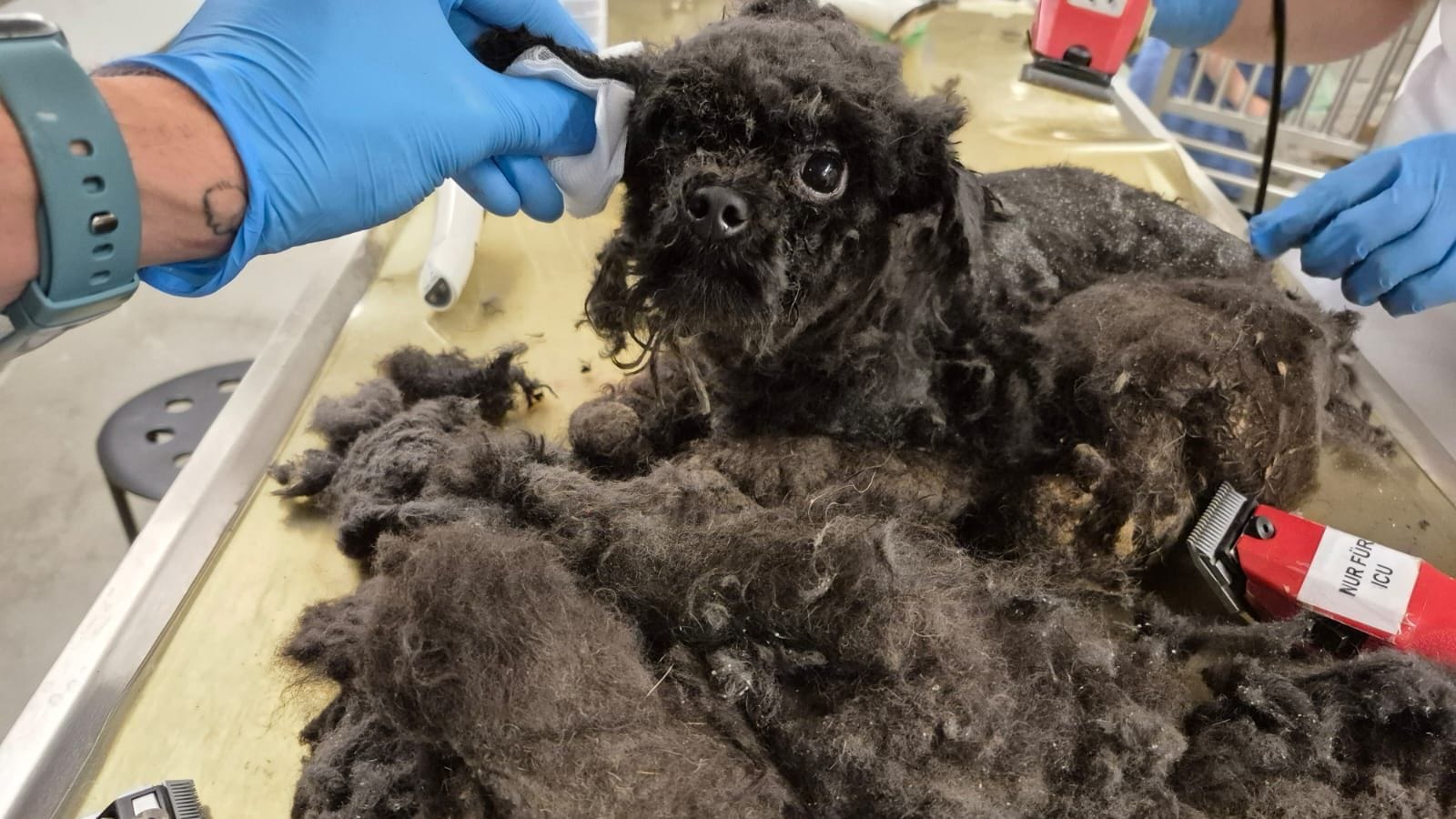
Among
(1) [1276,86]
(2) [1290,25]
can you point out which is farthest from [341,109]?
(2) [1290,25]

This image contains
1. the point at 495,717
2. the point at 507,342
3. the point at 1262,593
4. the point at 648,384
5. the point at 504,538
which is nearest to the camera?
the point at 495,717

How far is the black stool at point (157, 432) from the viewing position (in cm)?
147

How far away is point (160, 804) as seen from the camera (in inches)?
31.1

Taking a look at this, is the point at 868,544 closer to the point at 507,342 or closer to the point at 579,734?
the point at 579,734

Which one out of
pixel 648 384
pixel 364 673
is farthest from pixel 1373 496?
pixel 364 673

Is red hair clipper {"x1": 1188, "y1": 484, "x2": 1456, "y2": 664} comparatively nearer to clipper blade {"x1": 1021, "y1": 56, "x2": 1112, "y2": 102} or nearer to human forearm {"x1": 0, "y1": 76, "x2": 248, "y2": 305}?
human forearm {"x1": 0, "y1": 76, "x2": 248, "y2": 305}

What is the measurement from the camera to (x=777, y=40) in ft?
2.78

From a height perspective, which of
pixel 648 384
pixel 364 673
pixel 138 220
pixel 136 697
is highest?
pixel 138 220

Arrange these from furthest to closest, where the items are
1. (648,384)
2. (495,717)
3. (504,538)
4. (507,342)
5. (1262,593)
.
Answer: (507,342), (648,384), (1262,593), (504,538), (495,717)

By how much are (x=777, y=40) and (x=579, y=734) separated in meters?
0.67

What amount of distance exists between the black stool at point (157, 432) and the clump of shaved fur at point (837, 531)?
0.55 m

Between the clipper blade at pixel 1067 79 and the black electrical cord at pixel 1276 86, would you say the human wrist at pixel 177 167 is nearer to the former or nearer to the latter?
the black electrical cord at pixel 1276 86

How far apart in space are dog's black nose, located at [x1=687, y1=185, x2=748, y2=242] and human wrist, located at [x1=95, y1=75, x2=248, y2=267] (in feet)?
1.39

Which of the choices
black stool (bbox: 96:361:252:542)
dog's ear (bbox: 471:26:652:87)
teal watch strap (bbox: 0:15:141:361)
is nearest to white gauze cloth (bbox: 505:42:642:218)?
dog's ear (bbox: 471:26:652:87)
